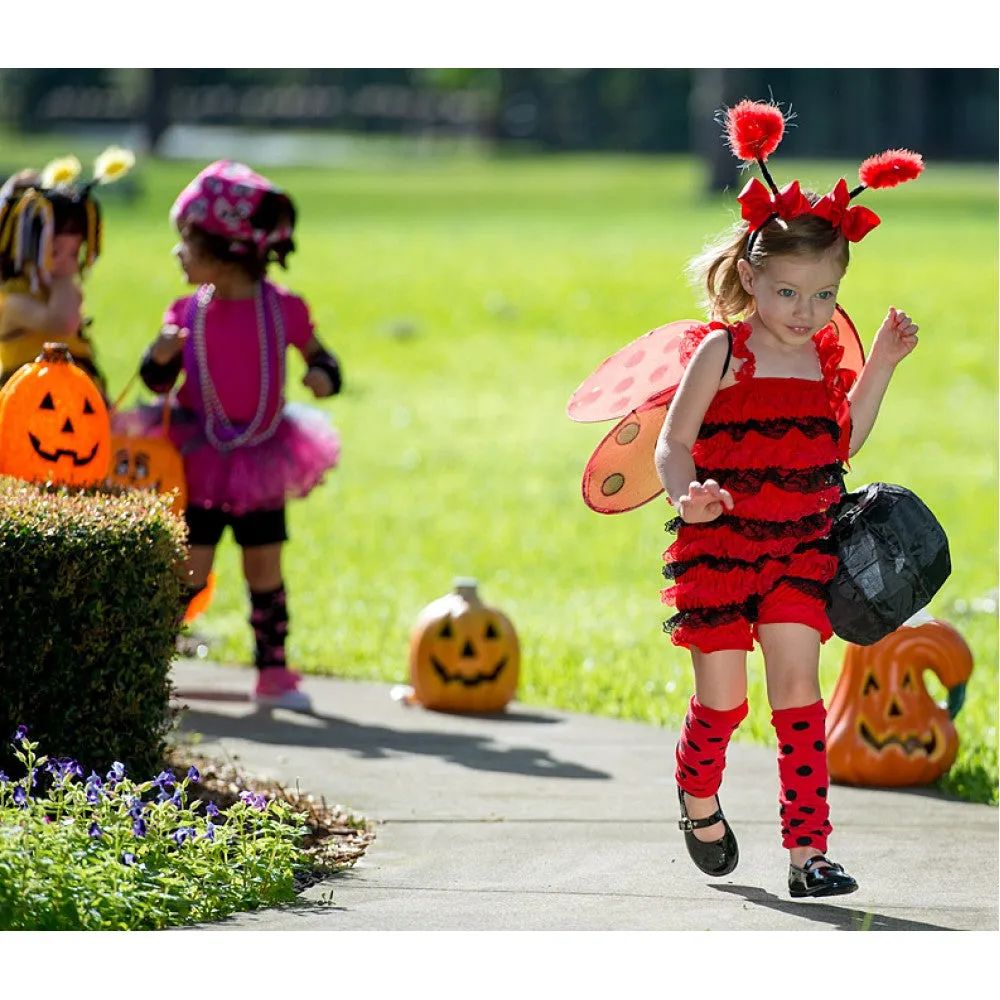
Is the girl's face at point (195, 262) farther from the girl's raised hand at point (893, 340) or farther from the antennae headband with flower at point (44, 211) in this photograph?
the girl's raised hand at point (893, 340)

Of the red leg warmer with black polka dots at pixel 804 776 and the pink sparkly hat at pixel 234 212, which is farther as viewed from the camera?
the pink sparkly hat at pixel 234 212

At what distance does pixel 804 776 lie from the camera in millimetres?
5148

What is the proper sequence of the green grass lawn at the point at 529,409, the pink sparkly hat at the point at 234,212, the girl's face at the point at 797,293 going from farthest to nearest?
the green grass lawn at the point at 529,409, the pink sparkly hat at the point at 234,212, the girl's face at the point at 797,293

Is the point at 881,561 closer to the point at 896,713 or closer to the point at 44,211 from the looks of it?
the point at 896,713

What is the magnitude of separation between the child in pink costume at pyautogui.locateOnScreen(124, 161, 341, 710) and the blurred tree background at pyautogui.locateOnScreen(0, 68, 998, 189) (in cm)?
2565

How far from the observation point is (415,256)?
2822 cm

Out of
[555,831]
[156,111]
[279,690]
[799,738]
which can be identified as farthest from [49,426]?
[156,111]

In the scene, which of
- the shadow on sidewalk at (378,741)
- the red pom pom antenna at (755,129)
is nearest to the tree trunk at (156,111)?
the shadow on sidewalk at (378,741)

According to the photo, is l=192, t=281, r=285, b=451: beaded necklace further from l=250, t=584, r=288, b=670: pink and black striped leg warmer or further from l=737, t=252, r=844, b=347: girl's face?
l=737, t=252, r=844, b=347: girl's face

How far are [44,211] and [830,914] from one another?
14.4 feet

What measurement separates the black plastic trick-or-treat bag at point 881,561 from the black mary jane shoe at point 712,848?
2.06 ft

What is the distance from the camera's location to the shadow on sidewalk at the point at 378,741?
698cm

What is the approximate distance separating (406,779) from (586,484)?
5.27ft

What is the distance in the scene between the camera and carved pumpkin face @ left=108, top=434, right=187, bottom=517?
7.46 metres
